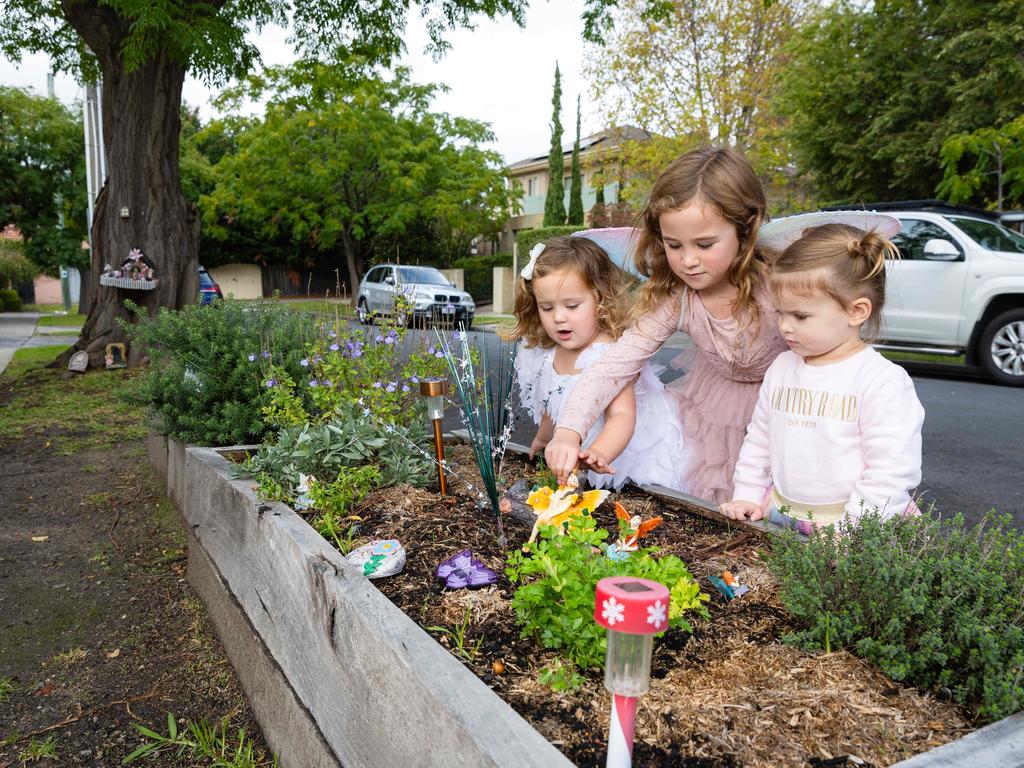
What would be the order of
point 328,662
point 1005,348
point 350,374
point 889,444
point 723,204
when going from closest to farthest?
point 328,662 < point 889,444 < point 723,204 < point 350,374 < point 1005,348

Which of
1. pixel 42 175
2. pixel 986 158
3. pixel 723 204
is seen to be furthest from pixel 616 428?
pixel 42 175

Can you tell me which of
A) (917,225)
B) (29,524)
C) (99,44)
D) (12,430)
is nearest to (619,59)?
(917,225)

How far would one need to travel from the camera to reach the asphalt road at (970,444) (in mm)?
4211

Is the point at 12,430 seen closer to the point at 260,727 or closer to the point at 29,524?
the point at 29,524

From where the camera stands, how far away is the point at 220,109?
24.2 metres

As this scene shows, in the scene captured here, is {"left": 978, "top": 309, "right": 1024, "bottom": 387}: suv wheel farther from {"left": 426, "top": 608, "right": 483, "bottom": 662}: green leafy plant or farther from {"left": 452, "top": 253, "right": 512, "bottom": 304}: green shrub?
{"left": 452, "top": 253, "right": 512, "bottom": 304}: green shrub

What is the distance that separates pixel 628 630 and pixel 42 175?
1335 inches

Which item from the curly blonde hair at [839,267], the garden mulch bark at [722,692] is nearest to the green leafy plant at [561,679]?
the garden mulch bark at [722,692]

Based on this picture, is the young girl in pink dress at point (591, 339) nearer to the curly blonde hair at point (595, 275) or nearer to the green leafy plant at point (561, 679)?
the curly blonde hair at point (595, 275)

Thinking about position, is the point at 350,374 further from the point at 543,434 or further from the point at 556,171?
the point at 556,171

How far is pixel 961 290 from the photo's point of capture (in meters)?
8.91

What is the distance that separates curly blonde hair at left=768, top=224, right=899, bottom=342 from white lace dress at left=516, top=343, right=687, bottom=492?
836 mm

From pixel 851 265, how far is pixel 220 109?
25.7 m

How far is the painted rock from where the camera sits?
2.11 metres
